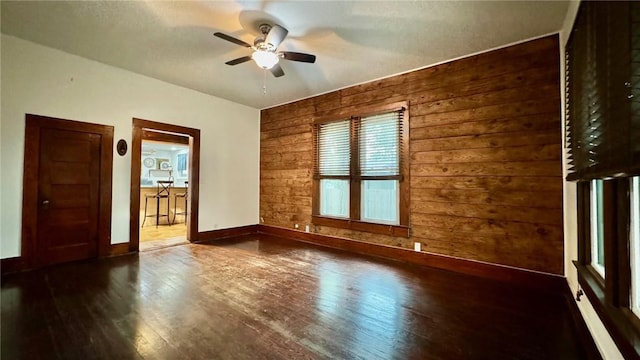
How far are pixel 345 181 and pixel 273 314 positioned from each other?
2823 millimetres

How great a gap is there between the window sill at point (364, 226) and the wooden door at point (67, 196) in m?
3.50

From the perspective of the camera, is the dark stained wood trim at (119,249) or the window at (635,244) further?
the dark stained wood trim at (119,249)

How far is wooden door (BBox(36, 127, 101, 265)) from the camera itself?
349cm

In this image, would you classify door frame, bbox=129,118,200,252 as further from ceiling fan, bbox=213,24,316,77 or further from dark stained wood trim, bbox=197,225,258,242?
ceiling fan, bbox=213,24,316,77

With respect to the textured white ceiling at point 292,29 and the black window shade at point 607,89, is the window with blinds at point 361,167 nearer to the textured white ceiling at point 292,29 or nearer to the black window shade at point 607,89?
the textured white ceiling at point 292,29

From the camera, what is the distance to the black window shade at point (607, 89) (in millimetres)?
1143

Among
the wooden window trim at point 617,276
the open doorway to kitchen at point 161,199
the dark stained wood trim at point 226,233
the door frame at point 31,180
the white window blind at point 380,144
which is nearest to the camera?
the wooden window trim at point 617,276

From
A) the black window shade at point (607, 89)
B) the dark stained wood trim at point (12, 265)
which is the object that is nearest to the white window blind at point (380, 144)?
the black window shade at point (607, 89)

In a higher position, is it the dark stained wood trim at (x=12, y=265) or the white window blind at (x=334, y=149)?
the white window blind at (x=334, y=149)

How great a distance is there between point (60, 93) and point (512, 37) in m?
5.77

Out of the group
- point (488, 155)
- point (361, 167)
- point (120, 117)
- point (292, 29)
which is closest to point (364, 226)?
point (361, 167)

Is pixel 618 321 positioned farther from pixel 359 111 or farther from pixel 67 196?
pixel 67 196

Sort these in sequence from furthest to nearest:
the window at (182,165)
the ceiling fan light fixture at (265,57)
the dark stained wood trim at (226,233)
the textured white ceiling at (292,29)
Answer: the window at (182,165) → the dark stained wood trim at (226,233) → the ceiling fan light fixture at (265,57) → the textured white ceiling at (292,29)

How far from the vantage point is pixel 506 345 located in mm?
1910
